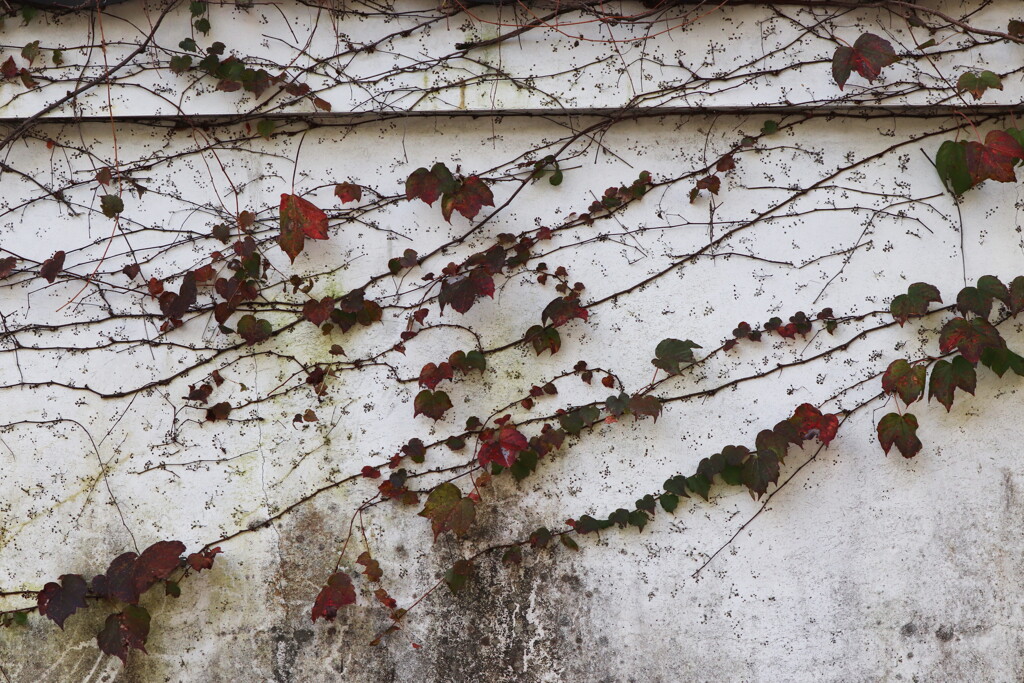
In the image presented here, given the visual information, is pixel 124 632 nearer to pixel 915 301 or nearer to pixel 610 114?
pixel 610 114

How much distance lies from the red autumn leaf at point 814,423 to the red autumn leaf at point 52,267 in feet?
7.76

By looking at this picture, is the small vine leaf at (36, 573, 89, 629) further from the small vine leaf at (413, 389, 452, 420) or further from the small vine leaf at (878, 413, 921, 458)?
the small vine leaf at (878, 413, 921, 458)

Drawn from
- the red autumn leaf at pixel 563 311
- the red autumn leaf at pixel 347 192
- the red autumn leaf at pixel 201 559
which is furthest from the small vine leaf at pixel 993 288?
the red autumn leaf at pixel 201 559

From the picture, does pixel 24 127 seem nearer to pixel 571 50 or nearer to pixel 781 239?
pixel 571 50

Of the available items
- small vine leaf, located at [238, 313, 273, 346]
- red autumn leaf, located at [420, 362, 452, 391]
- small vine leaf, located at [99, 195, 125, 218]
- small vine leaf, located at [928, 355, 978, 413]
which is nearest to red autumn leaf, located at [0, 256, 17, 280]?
small vine leaf, located at [99, 195, 125, 218]

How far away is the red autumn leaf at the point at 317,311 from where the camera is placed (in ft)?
7.72

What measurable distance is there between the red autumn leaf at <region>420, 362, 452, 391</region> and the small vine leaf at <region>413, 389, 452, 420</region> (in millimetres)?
25

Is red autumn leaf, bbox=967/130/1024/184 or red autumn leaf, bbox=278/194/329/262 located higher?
red autumn leaf, bbox=967/130/1024/184

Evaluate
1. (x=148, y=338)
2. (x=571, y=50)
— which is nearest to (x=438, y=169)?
(x=571, y=50)

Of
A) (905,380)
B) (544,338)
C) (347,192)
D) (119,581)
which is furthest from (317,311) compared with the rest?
(905,380)

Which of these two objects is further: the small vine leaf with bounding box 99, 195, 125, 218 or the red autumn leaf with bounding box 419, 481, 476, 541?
the small vine leaf with bounding box 99, 195, 125, 218

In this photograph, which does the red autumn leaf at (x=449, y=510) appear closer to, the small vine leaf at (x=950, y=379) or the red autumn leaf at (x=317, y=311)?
the red autumn leaf at (x=317, y=311)

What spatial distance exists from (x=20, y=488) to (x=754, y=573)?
2.37 m

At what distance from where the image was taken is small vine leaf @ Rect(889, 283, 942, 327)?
223 centimetres
